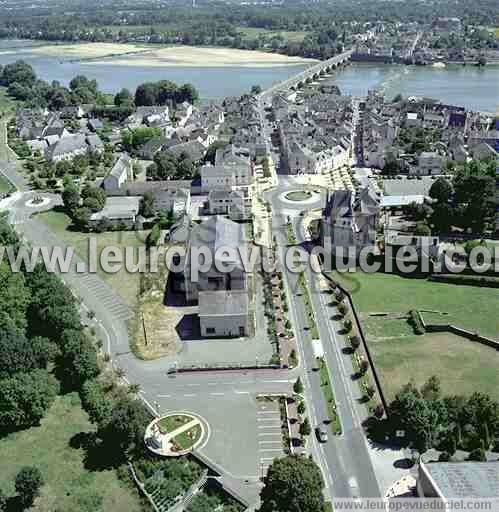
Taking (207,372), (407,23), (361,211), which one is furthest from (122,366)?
(407,23)

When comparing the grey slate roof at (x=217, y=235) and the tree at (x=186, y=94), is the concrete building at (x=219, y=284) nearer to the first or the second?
the grey slate roof at (x=217, y=235)

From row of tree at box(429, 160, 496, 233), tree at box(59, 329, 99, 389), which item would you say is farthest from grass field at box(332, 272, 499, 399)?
tree at box(59, 329, 99, 389)

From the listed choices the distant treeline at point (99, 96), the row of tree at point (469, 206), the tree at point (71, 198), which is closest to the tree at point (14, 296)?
the tree at point (71, 198)

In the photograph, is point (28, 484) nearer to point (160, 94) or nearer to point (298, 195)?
point (298, 195)

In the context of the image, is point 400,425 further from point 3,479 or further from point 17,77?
point 17,77

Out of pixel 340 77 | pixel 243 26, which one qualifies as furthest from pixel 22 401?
pixel 243 26

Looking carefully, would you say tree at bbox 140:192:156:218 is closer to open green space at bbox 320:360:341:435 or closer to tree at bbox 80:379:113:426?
tree at bbox 80:379:113:426

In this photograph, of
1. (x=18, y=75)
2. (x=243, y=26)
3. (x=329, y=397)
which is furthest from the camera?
(x=243, y=26)
